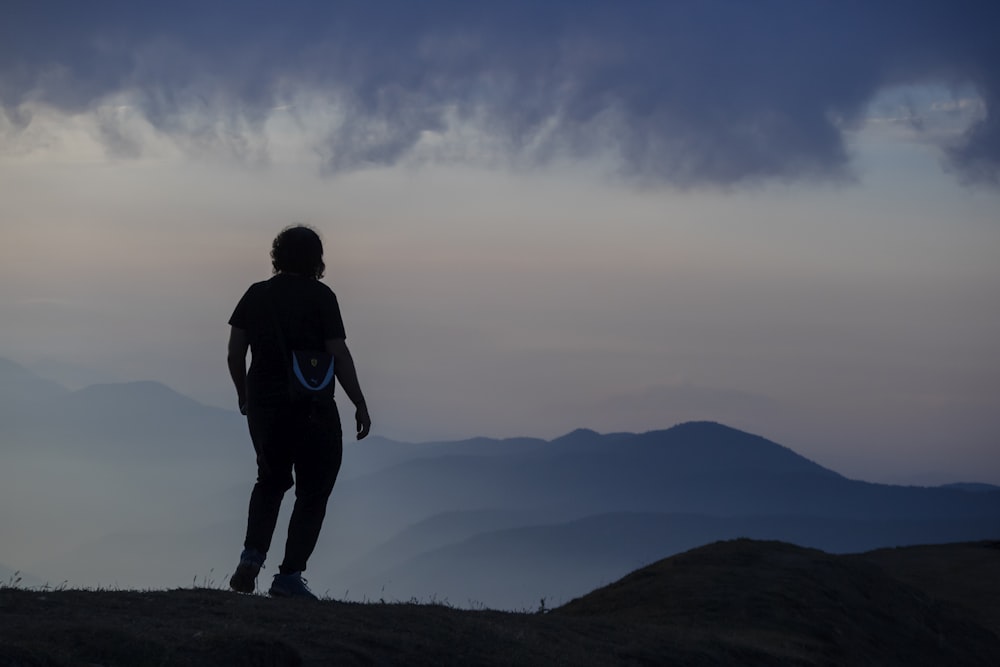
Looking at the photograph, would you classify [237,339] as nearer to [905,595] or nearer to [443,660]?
[443,660]

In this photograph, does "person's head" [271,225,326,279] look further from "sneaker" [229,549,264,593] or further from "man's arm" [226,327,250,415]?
"sneaker" [229,549,264,593]

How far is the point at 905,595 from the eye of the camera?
16.6 metres

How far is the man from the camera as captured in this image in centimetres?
917

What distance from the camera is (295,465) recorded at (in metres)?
9.30

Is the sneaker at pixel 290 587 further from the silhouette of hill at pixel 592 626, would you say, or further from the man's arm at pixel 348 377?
the man's arm at pixel 348 377

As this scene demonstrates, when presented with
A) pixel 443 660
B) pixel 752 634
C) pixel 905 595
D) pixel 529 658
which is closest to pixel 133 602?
pixel 443 660

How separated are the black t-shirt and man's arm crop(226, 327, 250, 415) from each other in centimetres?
6

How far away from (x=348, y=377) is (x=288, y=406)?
1.68 feet

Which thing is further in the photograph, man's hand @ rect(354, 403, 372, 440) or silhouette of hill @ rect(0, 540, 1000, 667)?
man's hand @ rect(354, 403, 372, 440)

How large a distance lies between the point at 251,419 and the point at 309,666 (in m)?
2.57

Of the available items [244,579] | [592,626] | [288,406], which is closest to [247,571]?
[244,579]

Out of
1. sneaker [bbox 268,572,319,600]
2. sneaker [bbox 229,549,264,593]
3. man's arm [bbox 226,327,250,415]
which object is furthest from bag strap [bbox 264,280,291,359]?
sneaker [bbox 268,572,319,600]

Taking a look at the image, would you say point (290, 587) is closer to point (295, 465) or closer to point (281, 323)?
point (295, 465)

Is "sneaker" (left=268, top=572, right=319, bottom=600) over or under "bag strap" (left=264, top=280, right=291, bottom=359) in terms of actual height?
under
